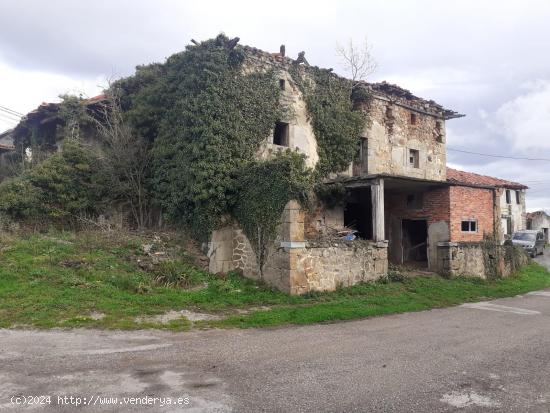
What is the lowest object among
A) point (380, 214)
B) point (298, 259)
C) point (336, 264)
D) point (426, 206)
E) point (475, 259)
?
point (475, 259)

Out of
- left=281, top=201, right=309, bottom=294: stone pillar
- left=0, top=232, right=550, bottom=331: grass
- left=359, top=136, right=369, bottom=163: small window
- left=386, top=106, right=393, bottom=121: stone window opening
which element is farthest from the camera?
left=386, top=106, right=393, bottom=121: stone window opening

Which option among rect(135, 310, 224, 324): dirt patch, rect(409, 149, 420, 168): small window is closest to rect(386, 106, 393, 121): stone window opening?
rect(409, 149, 420, 168): small window

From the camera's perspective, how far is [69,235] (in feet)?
44.8

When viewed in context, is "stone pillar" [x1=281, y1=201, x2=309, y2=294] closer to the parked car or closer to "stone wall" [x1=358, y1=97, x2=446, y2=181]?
"stone wall" [x1=358, y1=97, x2=446, y2=181]

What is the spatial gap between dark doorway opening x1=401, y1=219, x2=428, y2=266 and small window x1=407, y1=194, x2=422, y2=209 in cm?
101

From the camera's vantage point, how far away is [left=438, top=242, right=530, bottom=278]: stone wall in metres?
16.4

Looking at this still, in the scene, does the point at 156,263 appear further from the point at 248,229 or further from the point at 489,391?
the point at 489,391

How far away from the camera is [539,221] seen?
4169 cm

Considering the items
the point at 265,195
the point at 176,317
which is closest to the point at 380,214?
the point at 265,195

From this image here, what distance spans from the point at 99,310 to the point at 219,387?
493 cm

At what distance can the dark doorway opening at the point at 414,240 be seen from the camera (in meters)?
18.7

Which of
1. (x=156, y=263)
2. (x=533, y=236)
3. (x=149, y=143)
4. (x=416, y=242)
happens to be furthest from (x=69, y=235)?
(x=533, y=236)

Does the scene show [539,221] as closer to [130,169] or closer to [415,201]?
[415,201]

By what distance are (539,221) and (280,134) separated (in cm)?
3677
